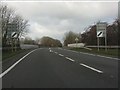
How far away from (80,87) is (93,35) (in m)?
70.0

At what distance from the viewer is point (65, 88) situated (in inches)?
328

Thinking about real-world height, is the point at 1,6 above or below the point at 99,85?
above

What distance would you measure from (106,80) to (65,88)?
7.10 ft

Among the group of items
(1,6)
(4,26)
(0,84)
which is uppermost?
(1,6)

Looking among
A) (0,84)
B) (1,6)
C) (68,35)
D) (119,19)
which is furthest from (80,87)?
(68,35)

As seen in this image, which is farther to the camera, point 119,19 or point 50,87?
point 119,19

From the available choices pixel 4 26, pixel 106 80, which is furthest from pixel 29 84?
pixel 4 26

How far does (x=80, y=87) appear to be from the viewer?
8.51 m

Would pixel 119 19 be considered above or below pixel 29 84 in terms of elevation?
above

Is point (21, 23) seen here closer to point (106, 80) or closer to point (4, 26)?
point (4, 26)

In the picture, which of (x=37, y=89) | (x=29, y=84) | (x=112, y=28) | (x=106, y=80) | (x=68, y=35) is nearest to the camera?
(x=37, y=89)

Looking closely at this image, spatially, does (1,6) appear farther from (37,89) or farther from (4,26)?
(37,89)

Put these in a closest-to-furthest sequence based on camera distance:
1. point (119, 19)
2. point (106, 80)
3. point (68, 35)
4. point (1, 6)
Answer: point (106, 80) < point (1, 6) < point (119, 19) < point (68, 35)

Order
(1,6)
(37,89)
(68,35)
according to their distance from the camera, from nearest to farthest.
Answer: (37,89) → (1,6) → (68,35)
